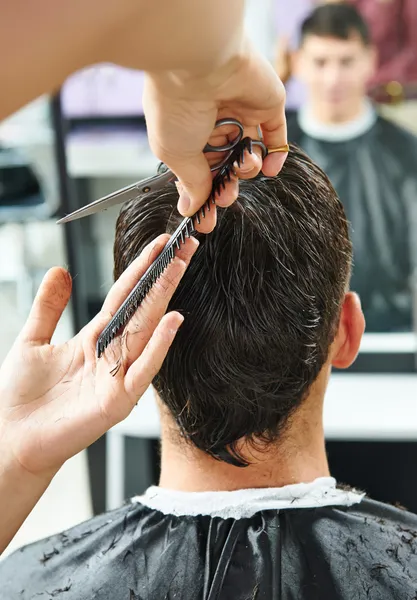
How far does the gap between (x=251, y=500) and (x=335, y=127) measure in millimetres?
2222

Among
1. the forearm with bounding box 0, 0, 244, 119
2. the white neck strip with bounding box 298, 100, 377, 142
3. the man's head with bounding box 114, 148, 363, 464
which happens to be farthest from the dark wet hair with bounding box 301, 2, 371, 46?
the forearm with bounding box 0, 0, 244, 119

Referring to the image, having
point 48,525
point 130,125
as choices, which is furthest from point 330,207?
point 48,525

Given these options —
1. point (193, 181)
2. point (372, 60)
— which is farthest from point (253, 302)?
point (372, 60)

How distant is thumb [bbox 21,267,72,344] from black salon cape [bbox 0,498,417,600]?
43 cm

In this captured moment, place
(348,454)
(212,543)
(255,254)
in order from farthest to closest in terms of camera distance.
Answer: (348,454) < (212,543) < (255,254)

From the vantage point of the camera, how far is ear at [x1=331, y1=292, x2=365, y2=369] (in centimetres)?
147

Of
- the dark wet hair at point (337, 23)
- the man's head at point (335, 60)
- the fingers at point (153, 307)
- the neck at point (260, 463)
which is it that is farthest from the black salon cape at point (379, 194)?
the fingers at point (153, 307)

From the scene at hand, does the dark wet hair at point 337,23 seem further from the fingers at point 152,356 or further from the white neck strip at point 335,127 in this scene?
the fingers at point 152,356

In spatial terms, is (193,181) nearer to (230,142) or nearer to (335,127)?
(230,142)

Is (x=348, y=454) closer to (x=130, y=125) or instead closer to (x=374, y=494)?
(x=374, y=494)

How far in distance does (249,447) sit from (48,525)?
254 cm

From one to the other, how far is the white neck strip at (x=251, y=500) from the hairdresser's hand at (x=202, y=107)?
0.71 meters

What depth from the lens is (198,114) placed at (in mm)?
765

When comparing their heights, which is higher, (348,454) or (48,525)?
(348,454)
